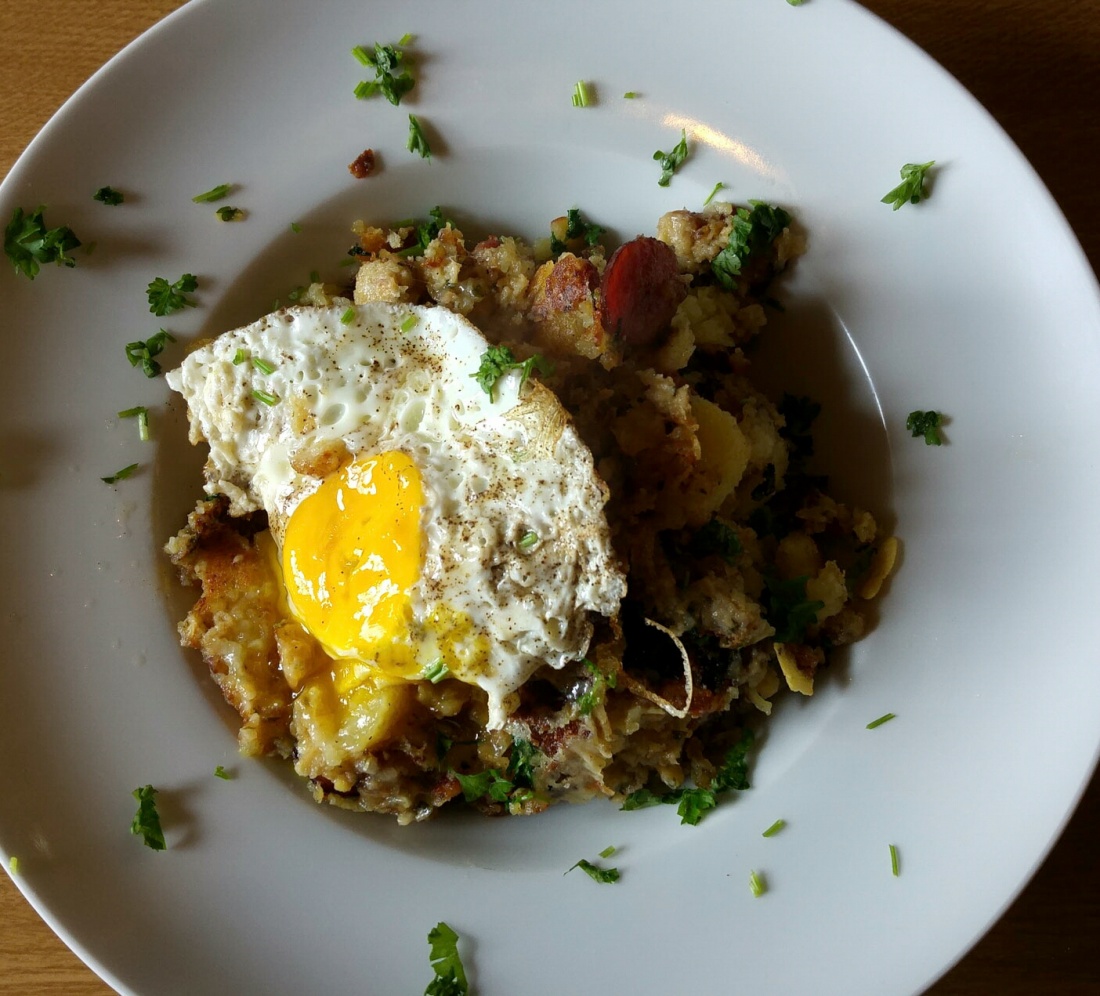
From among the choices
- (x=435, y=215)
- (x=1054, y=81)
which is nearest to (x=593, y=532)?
(x=435, y=215)

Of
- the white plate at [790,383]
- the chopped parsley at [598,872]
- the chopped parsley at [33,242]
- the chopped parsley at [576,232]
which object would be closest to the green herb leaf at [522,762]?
the white plate at [790,383]

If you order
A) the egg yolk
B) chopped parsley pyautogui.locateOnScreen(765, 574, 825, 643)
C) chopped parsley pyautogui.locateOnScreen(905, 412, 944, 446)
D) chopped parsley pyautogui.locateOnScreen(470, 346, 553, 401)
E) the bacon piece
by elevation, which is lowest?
chopped parsley pyautogui.locateOnScreen(765, 574, 825, 643)

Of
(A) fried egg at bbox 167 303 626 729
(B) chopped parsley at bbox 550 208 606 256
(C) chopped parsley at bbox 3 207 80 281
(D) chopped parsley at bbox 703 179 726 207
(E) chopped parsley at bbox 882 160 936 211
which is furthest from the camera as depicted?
(B) chopped parsley at bbox 550 208 606 256

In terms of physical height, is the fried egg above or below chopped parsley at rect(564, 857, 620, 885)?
above

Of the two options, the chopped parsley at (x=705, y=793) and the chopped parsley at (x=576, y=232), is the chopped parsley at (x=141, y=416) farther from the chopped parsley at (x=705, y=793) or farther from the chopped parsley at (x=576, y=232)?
the chopped parsley at (x=705, y=793)

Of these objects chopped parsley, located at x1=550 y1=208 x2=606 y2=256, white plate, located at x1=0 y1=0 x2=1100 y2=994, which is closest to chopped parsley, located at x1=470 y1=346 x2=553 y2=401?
chopped parsley, located at x1=550 y1=208 x2=606 y2=256

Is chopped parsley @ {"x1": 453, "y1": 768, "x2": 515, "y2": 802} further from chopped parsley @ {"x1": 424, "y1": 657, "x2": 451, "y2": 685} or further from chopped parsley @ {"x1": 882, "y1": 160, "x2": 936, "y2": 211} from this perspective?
chopped parsley @ {"x1": 882, "y1": 160, "x2": 936, "y2": 211}
